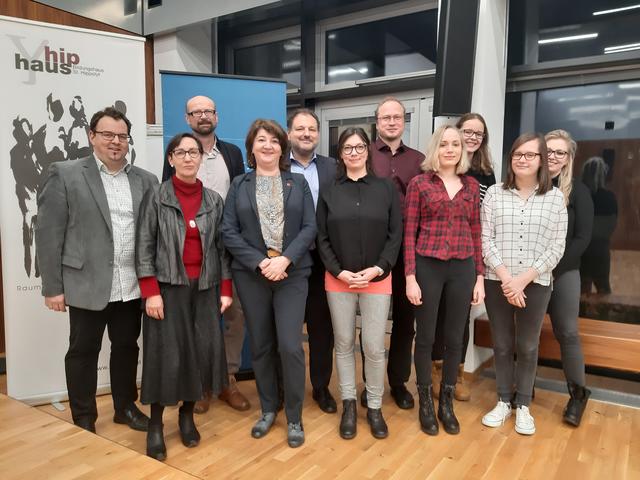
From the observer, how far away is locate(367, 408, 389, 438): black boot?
2.42 metres

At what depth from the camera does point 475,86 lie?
126 inches

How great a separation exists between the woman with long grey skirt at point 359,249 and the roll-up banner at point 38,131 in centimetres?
149

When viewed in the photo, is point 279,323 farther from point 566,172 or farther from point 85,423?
point 566,172

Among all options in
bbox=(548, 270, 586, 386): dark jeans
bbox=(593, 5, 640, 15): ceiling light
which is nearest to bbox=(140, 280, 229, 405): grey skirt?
bbox=(548, 270, 586, 386): dark jeans

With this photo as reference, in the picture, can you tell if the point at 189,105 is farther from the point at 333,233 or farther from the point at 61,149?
Result: the point at 333,233

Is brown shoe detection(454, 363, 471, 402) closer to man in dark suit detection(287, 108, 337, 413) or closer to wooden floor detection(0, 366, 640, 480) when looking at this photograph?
wooden floor detection(0, 366, 640, 480)

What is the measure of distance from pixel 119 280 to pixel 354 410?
1.31 metres

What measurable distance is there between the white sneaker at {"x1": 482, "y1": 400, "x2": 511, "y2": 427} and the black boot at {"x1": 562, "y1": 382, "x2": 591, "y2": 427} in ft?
0.99

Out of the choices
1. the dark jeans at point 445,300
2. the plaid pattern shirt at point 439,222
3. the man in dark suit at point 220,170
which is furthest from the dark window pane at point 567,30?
the man in dark suit at point 220,170

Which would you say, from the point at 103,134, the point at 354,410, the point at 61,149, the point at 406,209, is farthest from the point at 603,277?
the point at 61,149

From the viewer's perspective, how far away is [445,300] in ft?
7.86

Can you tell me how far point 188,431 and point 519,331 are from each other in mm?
1714

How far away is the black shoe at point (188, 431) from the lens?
2.35 metres

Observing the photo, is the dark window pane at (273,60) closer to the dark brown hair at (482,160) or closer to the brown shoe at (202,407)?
the dark brown hair at (482,160)
